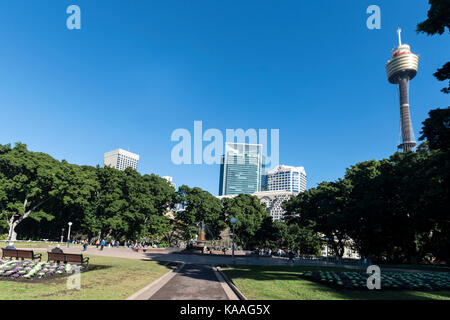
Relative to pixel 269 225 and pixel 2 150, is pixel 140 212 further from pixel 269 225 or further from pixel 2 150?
pixel 269 225

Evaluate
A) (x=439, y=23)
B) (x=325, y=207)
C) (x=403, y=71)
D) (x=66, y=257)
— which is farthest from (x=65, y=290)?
(x=403, y=71)

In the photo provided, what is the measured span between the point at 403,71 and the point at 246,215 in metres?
119

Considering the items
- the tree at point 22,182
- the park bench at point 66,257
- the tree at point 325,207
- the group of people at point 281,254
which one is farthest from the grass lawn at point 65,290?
the tree at point 22,182

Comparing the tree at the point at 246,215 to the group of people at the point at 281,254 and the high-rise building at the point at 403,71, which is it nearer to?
the group of people at the point at 281,254

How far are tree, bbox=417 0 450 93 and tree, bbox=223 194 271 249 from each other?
49.9 metres

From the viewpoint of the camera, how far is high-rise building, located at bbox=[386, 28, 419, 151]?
394 feet

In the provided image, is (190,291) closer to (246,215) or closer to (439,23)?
(439,23)

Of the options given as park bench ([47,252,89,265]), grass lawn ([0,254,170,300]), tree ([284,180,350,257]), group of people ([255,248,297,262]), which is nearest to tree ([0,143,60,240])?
park bench ([47,252,89,265])

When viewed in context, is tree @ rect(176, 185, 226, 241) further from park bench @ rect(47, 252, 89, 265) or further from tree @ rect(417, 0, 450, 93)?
tree @ rect(417, 0, 450, 93)

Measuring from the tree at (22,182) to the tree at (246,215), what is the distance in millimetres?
35087

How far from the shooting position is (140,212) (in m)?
52.5

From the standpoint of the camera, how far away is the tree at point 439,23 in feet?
41.9

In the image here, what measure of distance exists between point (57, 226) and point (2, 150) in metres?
19.0
